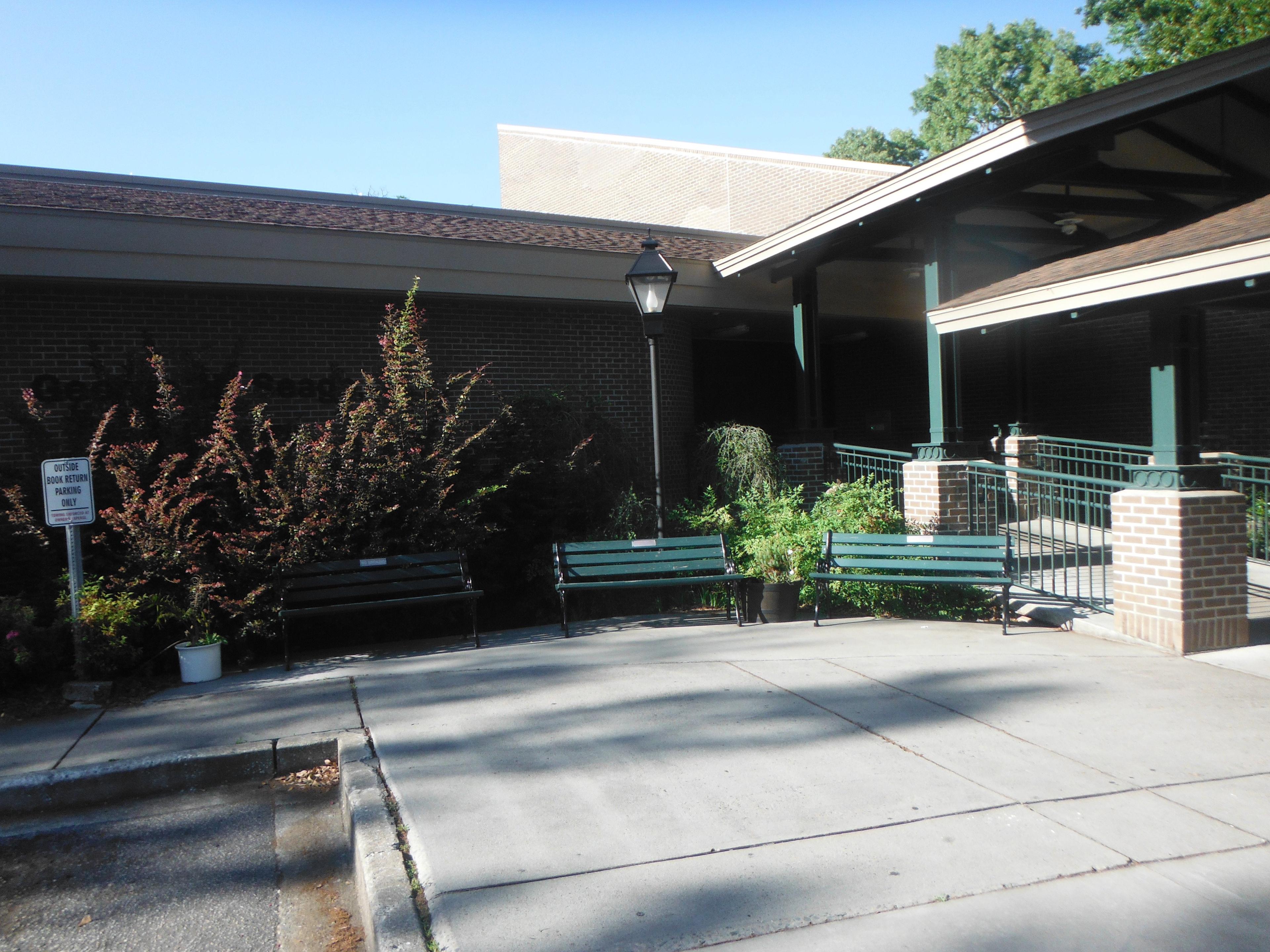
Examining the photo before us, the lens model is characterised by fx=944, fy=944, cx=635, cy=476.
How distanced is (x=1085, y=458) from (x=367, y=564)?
10.3 m

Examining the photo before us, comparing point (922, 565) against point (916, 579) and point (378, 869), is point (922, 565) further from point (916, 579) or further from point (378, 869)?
point (378, 869)

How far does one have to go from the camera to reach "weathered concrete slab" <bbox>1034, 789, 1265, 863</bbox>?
3.66 metres

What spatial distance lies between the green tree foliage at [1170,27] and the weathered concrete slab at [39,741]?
25.7 m

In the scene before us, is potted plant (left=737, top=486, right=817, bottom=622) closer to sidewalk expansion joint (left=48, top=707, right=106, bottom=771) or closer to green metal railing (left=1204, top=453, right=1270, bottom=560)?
green metal railing (left=1204, top=453, right=1270, bottom=560)

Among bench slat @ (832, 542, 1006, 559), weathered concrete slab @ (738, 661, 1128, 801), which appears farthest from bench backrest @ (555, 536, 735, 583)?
weathered concrete slab @ (738, 661, 1128, 801)

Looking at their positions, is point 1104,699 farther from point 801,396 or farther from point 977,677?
point 801,396

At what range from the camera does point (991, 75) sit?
43.9 m

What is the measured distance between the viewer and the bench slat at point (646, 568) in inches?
335

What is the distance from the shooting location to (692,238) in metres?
13.4

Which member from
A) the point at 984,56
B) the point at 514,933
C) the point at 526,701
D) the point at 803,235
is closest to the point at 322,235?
the point at 803,235

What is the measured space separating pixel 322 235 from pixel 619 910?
8.14 m

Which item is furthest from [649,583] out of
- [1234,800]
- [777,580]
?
[1234,800]

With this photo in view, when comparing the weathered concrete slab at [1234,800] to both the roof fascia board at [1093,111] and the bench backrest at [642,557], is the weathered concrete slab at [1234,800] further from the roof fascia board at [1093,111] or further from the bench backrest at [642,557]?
the roof fascia board at [1093,111]

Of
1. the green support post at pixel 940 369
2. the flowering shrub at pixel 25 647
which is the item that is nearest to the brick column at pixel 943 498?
the green support post at pixel 940 369
